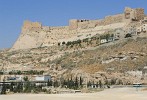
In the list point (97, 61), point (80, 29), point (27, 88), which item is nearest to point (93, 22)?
point (80, 29)

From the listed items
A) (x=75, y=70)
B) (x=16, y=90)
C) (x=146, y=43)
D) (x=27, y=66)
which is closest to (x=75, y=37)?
(x=27, y=66)

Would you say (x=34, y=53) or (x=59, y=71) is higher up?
(x=34, y=53)

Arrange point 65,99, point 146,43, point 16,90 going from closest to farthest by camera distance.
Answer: point 65,99 → point 16,90 → point 146,43

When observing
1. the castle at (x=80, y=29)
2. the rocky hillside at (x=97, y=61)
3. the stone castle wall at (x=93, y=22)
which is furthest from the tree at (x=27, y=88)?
the stone castle wall at (x=93, y=22)

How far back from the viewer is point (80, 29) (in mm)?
95062

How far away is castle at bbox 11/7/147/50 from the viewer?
7969 centimetres

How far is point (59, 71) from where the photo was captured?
191ft

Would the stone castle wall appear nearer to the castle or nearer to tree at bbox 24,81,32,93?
the castle

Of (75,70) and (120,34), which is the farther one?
(120,34)

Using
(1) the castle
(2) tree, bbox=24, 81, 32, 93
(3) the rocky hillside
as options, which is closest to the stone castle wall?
(1) the castle

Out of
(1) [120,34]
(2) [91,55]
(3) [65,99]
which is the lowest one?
(3) [65,99]

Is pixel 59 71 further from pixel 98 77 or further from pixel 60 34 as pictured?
pixel 60 34

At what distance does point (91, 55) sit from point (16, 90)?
2818 centimetres

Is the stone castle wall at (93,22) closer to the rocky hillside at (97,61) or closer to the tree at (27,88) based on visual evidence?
the rocky hillside at (97,61)
